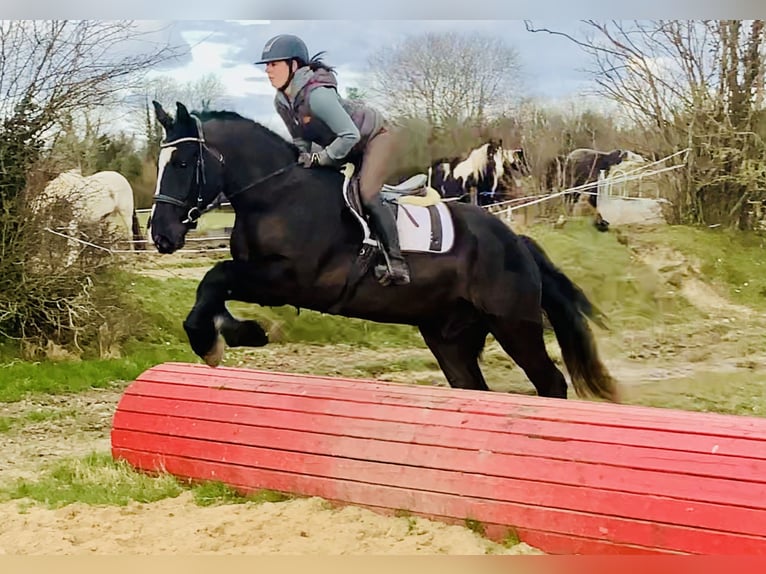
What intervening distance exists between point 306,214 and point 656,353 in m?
1.40

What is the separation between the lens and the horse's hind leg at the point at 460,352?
11.1ft

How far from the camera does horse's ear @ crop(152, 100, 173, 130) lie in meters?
3.19

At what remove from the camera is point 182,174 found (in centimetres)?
317

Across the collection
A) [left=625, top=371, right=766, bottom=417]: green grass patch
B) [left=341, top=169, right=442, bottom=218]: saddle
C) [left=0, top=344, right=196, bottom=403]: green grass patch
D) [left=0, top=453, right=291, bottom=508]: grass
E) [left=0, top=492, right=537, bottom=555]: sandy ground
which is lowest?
[left=0, top=492, right=537, bottom=555]: sandy ground

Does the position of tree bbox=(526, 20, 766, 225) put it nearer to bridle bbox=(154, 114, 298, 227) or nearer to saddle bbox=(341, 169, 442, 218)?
saddle bbox=(341, 169, 442, 218)

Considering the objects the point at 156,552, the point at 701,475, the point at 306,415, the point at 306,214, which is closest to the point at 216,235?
the point at 306,214

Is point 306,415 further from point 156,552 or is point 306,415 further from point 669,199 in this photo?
point 669,199

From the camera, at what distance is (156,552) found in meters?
2.74

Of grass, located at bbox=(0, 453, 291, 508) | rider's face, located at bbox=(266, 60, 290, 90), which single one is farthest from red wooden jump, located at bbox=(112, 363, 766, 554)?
rider's face, located at bbox=(266, 60, 290, 90)

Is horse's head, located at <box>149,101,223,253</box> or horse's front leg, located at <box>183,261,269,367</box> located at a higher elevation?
horse's head, located at <box>149,101,223,253</box>

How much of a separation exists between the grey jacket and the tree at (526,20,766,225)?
0.72 m

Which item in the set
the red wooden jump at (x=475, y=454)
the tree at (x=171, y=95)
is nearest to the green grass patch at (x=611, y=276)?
the red wooden jump at (x=475, y=454)

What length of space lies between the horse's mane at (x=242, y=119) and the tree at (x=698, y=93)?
0.99m

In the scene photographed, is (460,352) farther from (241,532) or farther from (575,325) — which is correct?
(241,532)
